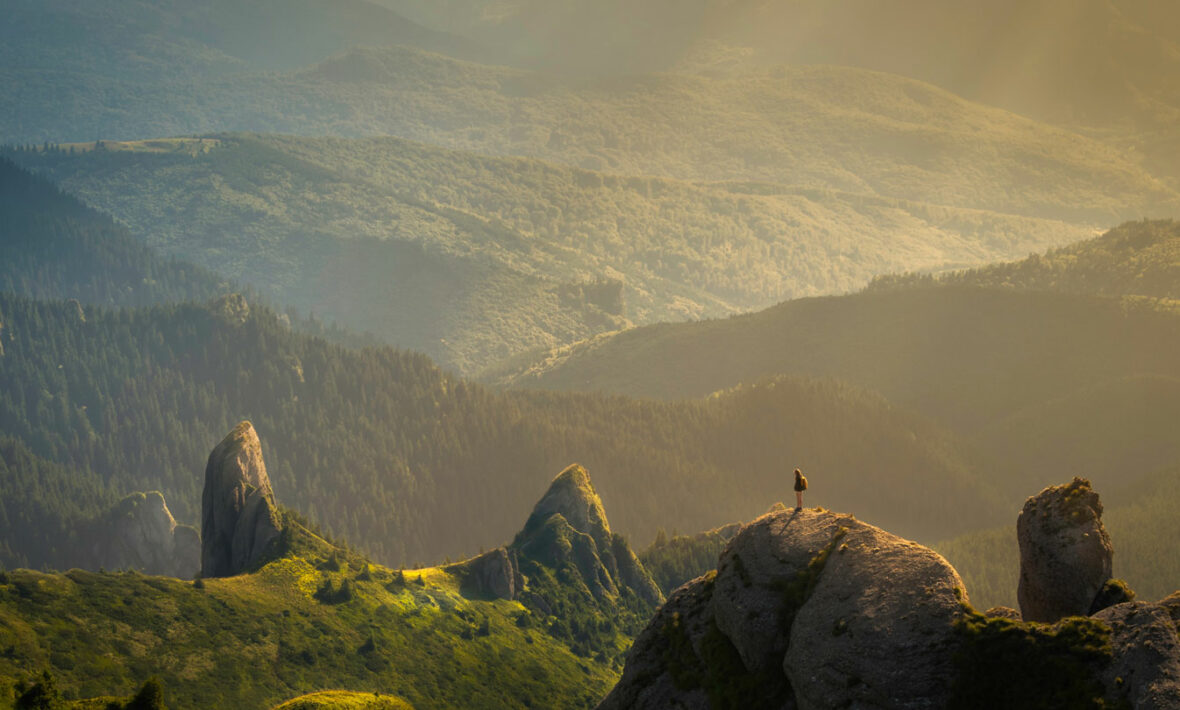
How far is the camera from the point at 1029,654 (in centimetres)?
7006

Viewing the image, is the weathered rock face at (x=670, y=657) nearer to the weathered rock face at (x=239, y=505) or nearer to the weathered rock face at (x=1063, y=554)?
the weathered rock face at (x=1063, y=554)

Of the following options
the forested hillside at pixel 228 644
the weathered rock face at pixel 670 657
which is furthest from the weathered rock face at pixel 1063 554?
the forested hillside at pixel 228 644

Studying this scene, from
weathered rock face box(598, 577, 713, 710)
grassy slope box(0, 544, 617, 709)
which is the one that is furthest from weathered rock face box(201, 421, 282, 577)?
weathered rock face box(598, 577, 713, 710)

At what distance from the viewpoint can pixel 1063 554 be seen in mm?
77938

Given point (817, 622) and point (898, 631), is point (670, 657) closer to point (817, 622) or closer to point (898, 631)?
point (817, 622)

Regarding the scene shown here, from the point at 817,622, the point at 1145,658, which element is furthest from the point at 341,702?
the point at 1145,658

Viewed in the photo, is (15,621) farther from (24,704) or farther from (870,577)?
(870,577)

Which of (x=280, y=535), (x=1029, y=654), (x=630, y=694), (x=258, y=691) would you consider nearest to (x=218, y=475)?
(x=280, y=535)

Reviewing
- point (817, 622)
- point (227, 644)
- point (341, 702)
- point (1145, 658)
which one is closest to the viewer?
point (1145, 658)

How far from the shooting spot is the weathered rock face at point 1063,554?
254ft

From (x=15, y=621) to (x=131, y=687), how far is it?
1600 centimetres

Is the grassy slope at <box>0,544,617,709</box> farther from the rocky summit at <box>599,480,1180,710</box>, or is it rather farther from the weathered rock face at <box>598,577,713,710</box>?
the rocky summit at <box>599,480,1180,710</box>

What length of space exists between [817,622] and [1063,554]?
632 inches

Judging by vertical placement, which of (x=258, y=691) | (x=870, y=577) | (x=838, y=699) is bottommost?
(x=258, y=691)
